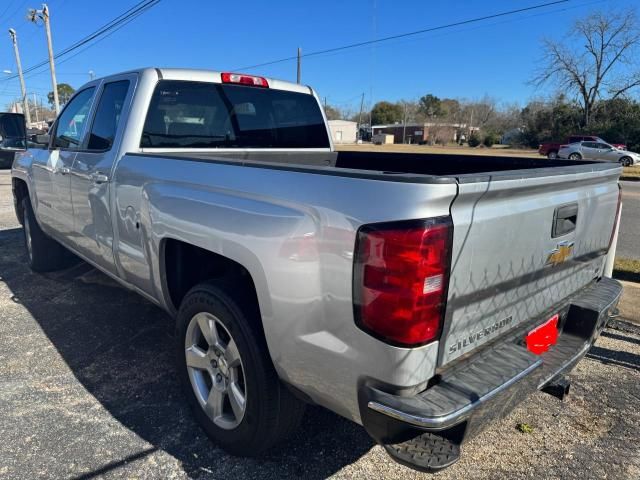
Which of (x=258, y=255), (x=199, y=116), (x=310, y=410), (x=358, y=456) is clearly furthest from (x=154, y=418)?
(x=199, y=116)

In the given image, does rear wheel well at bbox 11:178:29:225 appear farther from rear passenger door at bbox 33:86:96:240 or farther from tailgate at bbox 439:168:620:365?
tailgate at bbox 439:168:620:365

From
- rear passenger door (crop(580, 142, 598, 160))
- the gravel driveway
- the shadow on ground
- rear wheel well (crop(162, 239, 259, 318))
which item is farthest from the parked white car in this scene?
rear wheel well (crop(162, 239, 259, 318))

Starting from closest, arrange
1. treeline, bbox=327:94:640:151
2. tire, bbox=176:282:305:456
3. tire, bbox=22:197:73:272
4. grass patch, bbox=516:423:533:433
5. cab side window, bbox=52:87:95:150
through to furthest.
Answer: tire, bbox=176:282:305:456 → grass patch, bbox=516:423:533:433 → cab side window, bbox=52:87:95:150 → tire, bbox=22:197:73:272 → treeline, bbox=327:94:640:151

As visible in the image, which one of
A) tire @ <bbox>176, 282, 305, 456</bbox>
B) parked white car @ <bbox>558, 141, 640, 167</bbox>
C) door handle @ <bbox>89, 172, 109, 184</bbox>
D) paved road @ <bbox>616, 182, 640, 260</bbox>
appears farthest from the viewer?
parked white car @ <bbox>558, 141, 640, 167</bbox>

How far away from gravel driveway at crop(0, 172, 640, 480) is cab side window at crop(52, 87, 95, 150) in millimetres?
1611

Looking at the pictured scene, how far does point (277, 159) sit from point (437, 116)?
104924mm

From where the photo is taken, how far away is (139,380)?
322 centimetres

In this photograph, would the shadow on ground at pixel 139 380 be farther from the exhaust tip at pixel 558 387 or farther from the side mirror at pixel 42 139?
the side mirror at pixel 42 139

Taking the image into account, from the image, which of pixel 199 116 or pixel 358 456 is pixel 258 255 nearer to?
pixel 358 456

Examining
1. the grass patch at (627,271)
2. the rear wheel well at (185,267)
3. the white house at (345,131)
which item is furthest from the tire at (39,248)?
the white house at (345,131)

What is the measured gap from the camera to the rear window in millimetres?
3389

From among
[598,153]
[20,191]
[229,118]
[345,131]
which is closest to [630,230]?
[229,118]

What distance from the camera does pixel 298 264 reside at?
1859 millimetres

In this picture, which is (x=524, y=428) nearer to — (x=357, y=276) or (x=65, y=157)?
(x=357, y=276)
